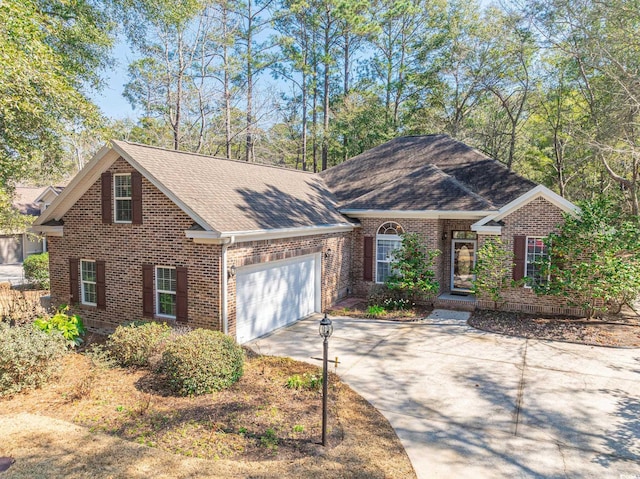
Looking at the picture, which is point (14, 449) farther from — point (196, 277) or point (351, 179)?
point (351, 179)

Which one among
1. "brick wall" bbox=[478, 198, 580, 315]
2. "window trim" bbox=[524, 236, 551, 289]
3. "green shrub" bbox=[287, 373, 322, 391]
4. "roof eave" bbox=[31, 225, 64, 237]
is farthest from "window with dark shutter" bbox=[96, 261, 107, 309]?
"window trim" bbox=[524, 236, 551, 289]

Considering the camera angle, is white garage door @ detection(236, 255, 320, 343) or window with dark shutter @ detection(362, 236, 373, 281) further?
window with dark shutter @ detection(362, 236, 373, 281)

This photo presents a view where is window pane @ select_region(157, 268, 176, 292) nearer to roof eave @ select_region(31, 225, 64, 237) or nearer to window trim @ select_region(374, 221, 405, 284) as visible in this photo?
roof eave @ select_region(31, 225, 64, 237)

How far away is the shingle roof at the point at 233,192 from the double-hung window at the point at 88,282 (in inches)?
146

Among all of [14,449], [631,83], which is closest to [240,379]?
[14,449]

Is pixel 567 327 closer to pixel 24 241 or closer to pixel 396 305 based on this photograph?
pixel 396 305

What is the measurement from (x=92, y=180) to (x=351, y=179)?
11.7 metres

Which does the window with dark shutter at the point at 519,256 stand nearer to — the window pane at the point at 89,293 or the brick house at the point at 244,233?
the brick house at the point at 244,233

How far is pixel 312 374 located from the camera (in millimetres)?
8461

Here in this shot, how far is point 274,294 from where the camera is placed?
1215 cm

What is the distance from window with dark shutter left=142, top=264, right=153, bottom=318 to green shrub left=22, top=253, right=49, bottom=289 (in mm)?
11902

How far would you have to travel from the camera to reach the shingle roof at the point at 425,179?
15414 mm

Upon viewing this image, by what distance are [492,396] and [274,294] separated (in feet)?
21.1

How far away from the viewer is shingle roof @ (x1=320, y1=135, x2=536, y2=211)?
50.6ft
